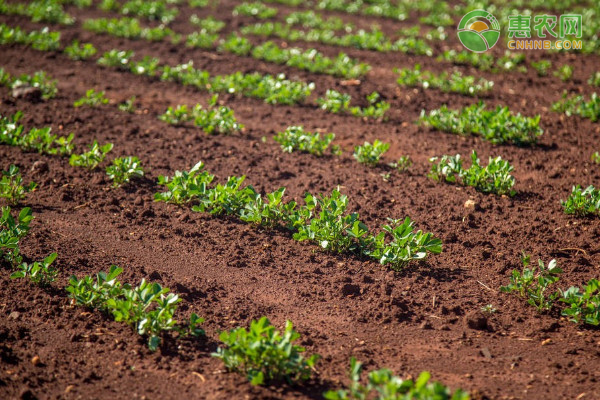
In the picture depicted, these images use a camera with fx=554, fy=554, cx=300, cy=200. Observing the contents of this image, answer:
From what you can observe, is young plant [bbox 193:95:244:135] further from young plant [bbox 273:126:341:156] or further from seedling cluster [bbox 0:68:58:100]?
seedling cluster [bbox 0:68:58:100]

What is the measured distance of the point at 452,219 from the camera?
5.45 meters

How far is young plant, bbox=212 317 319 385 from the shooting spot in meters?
3.26

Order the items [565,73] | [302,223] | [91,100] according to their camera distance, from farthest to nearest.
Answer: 1. [565,73]
2. [91,100]
3. [302,223]

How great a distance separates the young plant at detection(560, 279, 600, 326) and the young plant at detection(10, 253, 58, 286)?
12.4 ft

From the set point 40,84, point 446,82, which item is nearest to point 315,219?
point 446,82

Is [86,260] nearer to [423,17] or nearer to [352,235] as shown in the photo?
[352,235]

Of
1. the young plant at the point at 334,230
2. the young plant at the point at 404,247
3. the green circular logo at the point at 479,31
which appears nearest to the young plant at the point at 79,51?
the young plant at the point at 334,230

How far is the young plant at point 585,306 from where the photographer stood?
3.88 m

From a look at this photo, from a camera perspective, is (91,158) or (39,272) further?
(91,158)

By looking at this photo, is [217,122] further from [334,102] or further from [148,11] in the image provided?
[148,11]

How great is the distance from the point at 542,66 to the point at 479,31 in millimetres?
2946

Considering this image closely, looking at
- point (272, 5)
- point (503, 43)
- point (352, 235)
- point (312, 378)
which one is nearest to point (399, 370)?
point (312, 378)

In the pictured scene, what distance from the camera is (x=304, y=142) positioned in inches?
269

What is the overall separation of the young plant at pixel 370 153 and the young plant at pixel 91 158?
280 centimetres
